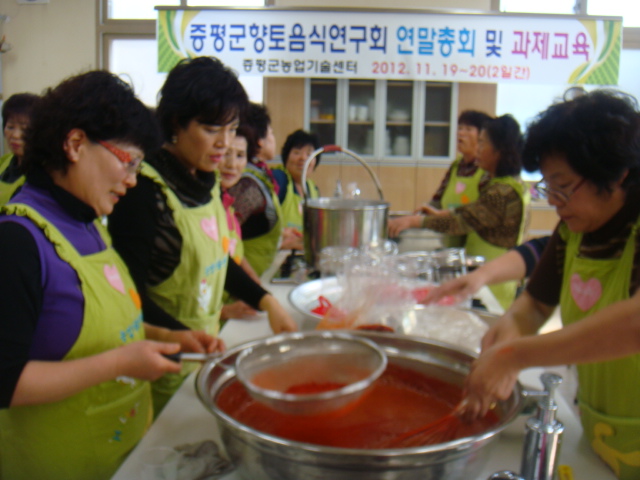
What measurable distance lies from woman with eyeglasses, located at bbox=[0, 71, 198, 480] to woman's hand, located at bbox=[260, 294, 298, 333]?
0.29 metres

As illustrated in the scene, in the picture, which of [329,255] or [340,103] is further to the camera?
[340,103]

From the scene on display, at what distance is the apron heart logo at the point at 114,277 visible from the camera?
107 centimetres

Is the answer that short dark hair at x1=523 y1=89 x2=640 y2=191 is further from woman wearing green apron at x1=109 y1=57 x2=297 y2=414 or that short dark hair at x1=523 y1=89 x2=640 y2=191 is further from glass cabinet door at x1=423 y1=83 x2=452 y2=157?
glass cabinet door at x1=423 y1=83 x2=452 y2=157

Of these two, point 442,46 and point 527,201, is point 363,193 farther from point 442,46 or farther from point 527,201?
point 527,201

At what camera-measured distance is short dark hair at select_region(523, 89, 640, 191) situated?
0.95 m

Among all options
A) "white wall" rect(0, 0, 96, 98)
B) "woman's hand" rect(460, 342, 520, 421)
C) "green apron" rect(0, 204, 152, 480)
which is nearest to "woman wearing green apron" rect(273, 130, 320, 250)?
"green apron" rect(0, 204, 152, 480)

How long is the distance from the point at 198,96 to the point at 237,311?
0.64 metres

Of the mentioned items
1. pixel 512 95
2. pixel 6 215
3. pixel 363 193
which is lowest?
pixel 363 193

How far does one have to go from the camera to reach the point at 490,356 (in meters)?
0.77

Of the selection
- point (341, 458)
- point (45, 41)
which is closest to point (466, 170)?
point (341, 458)

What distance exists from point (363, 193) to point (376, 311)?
445 centimetres

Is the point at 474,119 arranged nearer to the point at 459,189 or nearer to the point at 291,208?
the point at 459,189

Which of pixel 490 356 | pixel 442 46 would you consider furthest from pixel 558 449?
pixel 442 46

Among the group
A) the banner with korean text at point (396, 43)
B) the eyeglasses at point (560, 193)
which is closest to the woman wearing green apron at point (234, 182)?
the eyeglasses at point (560, 193)
